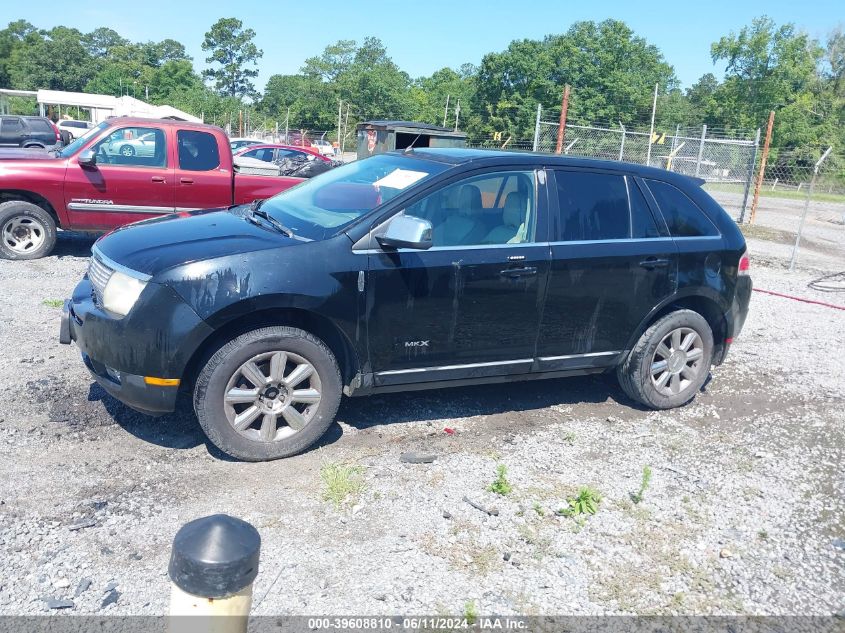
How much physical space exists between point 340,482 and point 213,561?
2.43 metres

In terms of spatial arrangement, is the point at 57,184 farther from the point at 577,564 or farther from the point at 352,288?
the point at 577,564

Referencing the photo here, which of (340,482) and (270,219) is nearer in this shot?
(340,482)

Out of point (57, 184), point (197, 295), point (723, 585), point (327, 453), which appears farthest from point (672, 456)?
point (57, 184)

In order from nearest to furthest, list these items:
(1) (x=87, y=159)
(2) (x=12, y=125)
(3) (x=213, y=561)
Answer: (3) (x=213, y=561)
(1) (x=87, y=159)
(2) (x=12, y=125)

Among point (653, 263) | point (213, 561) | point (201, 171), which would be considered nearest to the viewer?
point (213, 561)

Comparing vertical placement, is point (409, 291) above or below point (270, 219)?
below

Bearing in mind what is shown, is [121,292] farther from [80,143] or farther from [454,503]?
[80,143]

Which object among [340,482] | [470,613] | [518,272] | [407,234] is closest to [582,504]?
[470,613]

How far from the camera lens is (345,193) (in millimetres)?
4945

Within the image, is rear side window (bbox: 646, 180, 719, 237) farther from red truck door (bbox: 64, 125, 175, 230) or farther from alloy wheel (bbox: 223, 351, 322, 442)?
red truck door (bbox: 64, 125, 175, 230)

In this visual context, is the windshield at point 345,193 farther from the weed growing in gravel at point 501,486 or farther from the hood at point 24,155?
the hood at point 24,155

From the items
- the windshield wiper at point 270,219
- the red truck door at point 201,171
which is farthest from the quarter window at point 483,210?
the red truck door at point 201,171

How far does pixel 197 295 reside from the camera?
152 inches

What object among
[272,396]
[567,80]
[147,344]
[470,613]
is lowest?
[470,613]
